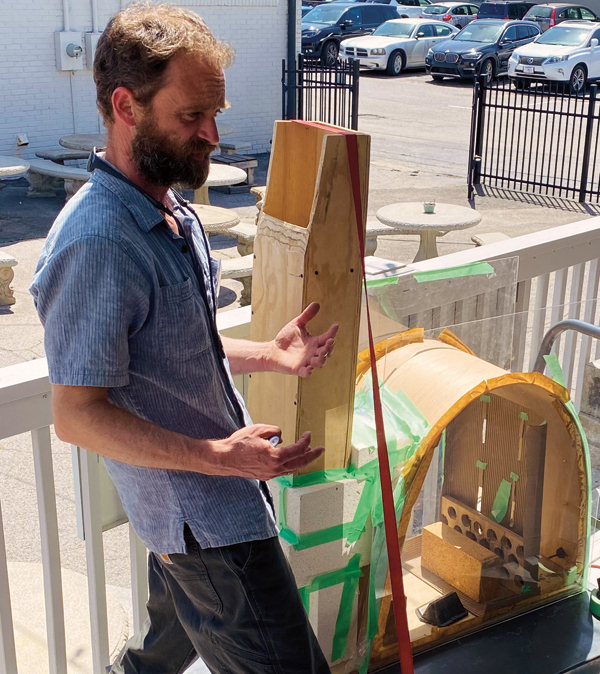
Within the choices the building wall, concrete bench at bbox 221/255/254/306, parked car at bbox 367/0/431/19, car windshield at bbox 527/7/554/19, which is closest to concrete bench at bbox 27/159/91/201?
the building wall

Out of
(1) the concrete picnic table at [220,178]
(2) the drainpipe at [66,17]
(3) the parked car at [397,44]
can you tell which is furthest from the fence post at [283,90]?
(3) the parked car at [397,44]

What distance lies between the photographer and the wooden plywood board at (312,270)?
6.56 feet

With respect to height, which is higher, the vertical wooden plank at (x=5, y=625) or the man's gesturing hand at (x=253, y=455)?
the man's gesturing hand at (x=253, y=455)

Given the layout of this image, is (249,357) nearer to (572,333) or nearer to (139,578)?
(139,578)

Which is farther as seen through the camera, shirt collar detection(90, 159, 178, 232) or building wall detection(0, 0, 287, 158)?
building wall detection(0, 0, 287, 158)

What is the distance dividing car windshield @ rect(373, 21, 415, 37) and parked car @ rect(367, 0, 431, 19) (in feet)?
16.0

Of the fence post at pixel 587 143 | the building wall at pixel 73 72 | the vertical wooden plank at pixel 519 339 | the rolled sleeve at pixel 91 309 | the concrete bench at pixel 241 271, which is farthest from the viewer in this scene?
the building wall at pixel 73 72

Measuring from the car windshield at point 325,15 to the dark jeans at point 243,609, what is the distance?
29.6 metres

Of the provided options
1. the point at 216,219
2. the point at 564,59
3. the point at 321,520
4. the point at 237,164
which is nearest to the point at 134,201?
the point at 321,520

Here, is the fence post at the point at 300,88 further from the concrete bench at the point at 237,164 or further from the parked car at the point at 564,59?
the parked car at the point at 564,59

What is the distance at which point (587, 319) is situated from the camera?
318cm

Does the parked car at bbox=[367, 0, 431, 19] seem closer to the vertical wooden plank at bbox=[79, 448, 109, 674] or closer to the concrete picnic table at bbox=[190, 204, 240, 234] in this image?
the concrete picnic table at bbox=[190, 204, 240, 234]

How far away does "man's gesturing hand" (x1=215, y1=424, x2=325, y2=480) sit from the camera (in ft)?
5.49

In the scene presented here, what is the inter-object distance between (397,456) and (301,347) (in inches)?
16.0
